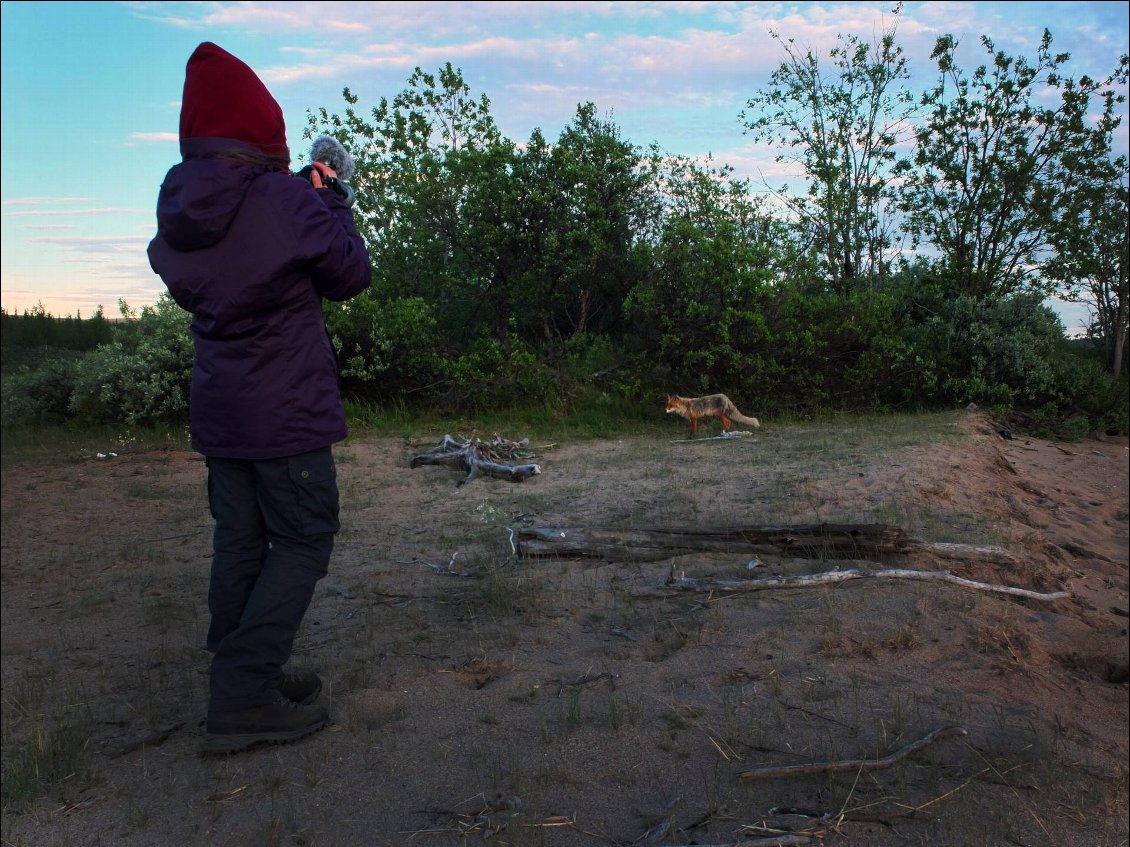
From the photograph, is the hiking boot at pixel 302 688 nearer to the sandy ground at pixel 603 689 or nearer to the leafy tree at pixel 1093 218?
the sandy ground at pixel 603 689

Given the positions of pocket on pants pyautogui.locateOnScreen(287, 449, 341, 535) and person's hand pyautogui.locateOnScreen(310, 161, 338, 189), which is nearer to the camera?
pocket on pants pyautogui.locateOnScreen(287, 449, 341, 535)

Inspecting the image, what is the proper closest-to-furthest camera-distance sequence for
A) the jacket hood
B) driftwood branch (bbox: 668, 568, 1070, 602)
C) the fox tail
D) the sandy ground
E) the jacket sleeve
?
the sandy ground, the jacket hood, the jacket sleeve, driftwood branch (bbox: 668, 568, 1070, 602), the fox tail

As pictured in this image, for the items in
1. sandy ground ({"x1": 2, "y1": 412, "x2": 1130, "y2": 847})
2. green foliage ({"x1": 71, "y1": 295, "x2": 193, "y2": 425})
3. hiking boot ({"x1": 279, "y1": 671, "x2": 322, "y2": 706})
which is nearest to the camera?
sandy ground ({"x1": 2, "y1": 412, "x2": 1130, "y2": 847})

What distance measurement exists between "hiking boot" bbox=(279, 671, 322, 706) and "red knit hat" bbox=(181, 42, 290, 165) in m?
1.91

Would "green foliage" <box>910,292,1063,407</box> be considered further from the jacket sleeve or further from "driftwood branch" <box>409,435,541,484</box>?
the jacket sleeve

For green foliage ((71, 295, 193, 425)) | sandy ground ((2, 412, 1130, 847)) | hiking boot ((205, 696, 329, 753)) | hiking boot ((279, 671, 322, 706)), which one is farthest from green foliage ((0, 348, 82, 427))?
hiking boot ((205, 696, 329, 753))

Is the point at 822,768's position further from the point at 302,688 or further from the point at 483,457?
the point at 483,457

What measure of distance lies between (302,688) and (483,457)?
5378 millimetres

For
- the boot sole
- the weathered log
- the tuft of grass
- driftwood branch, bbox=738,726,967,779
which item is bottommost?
the tuft of grass

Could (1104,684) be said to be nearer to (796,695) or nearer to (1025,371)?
(796,695)

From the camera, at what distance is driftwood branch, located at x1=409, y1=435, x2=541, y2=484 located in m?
8.12

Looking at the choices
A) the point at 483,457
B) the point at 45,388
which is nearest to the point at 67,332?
the point at 45,388

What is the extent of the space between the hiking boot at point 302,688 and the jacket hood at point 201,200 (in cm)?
161

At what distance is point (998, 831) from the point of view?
2.42 m
